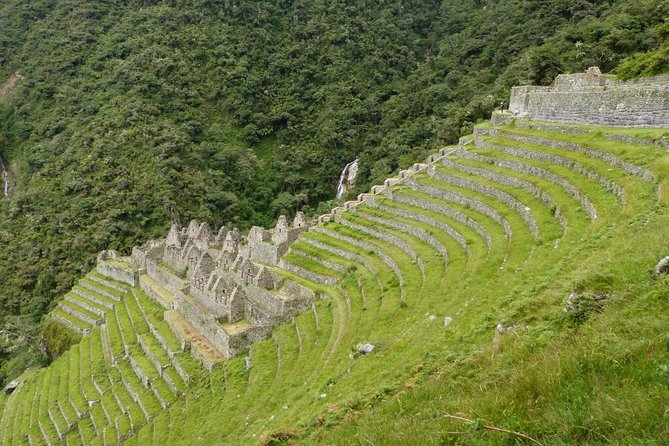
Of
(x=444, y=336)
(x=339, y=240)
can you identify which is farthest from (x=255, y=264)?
(x=444, y=336)

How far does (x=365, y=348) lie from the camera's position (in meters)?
12.8

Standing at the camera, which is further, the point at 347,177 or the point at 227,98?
the point at 227,98

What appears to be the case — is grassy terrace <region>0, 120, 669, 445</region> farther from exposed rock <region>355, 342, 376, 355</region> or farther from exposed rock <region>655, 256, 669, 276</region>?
exposed rock <region>655, 256, 669, 276</region>

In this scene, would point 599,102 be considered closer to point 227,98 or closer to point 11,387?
point 11,387

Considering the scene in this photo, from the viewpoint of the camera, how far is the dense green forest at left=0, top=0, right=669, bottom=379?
156ft

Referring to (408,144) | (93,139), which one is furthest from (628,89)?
(93,139)

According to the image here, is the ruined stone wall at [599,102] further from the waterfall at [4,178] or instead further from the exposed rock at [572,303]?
the waterfall at [4,178]

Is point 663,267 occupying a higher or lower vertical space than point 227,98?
lower

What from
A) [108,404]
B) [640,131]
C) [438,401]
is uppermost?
[640,131]

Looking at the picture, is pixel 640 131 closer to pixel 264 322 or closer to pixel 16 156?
pixel 264 322

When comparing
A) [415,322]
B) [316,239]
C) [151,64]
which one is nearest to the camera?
[415,322]

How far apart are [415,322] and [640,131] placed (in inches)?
481

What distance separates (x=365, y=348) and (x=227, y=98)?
6965 centimetres

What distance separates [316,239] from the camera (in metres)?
26.0
